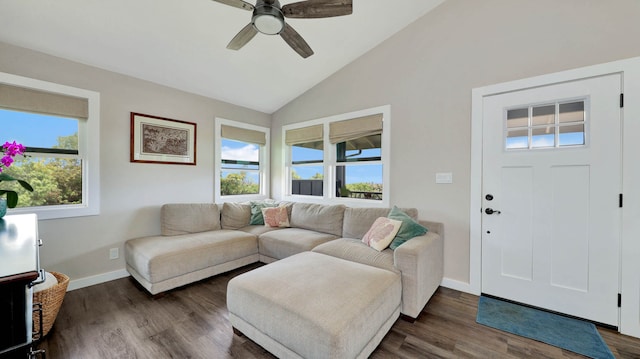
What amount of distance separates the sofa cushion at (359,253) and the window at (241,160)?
2.23 m

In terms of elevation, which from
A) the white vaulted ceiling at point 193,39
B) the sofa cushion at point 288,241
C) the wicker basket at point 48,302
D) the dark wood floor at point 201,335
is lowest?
the dark wood floor at point 201,335

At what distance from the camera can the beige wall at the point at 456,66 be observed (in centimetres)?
212

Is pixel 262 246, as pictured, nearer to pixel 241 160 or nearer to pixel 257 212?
pixel 257 212

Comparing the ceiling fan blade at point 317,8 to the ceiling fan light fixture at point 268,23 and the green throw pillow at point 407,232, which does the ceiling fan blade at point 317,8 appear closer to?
the ceiling fan light fixture at point 268,23

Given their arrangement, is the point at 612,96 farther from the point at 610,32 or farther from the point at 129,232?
the point at 129,232

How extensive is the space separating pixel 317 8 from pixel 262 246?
8.79 ft

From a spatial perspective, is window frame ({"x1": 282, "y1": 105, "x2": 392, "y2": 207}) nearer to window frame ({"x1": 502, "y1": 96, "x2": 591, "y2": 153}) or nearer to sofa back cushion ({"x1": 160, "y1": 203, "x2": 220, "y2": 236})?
window frame ({"x1": 502, "y1": 96, "x2": 591, "y2": 153})

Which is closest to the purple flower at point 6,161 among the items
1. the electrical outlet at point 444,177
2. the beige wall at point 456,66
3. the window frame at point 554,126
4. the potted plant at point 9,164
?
the potted plant at point 9,164

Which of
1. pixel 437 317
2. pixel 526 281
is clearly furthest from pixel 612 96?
pixel 437 317

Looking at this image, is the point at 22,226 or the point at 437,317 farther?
the point at 437,317

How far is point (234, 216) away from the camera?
145 inches

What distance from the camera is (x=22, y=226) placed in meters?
1.60

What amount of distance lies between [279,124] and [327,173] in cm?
143

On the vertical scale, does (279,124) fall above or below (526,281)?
above
